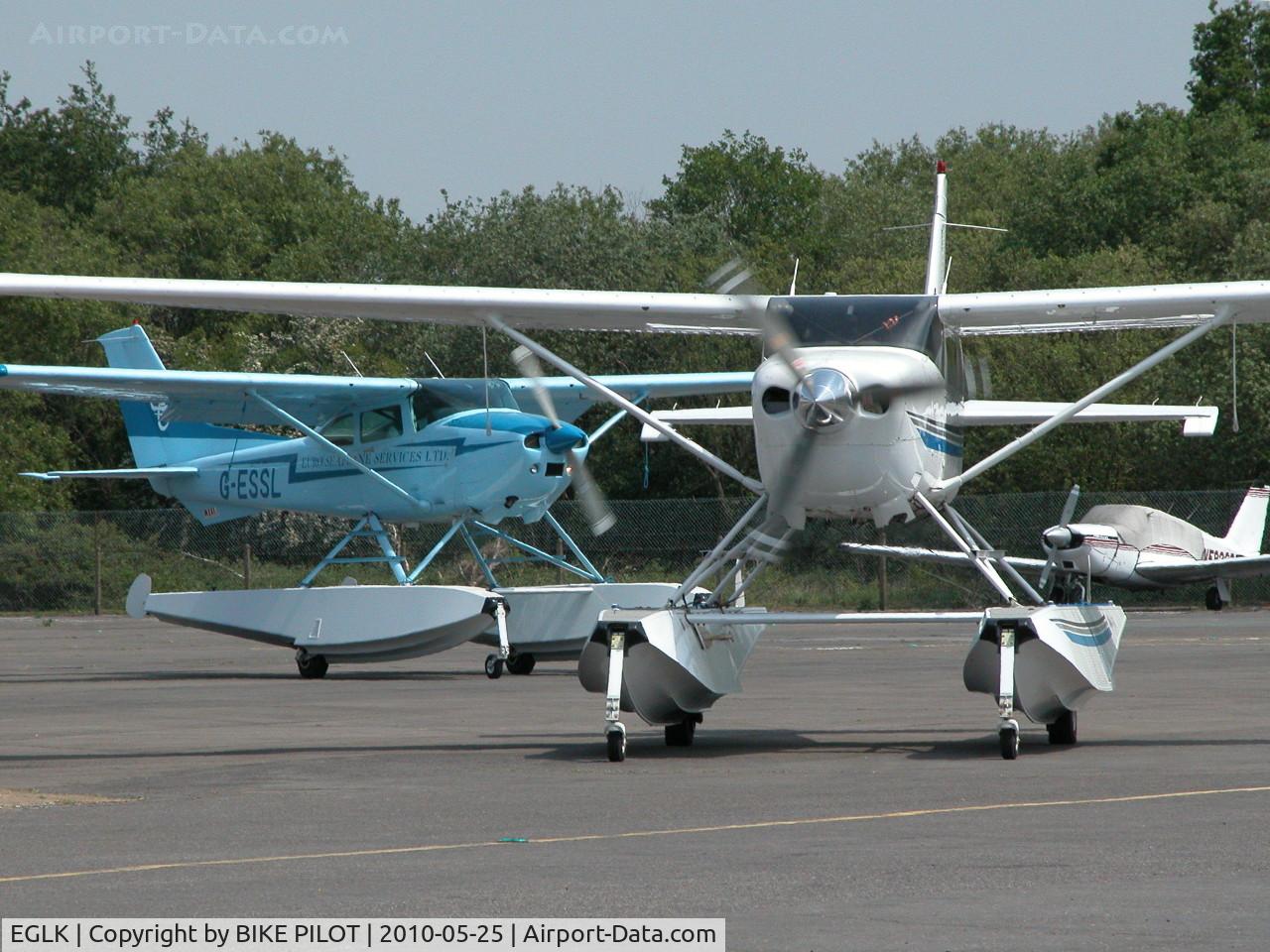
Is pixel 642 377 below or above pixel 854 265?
below

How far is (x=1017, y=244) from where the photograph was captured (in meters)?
53.0

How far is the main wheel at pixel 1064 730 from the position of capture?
1107 cm

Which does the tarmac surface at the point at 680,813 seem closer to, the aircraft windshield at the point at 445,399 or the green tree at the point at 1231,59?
the aircraft windshield at the point at 445,399

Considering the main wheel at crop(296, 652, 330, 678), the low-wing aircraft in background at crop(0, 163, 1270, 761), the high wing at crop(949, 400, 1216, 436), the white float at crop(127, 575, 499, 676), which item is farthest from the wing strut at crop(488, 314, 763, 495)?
the main wheel at crop(296, 652, 330, 678)

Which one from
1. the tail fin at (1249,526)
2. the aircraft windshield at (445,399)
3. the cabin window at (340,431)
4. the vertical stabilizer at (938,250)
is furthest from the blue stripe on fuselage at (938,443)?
the tail fin at (1249,526)

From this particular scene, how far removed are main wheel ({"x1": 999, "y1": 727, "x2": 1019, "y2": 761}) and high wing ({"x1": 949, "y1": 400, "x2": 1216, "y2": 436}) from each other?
2.48m

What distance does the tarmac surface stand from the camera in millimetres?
5711

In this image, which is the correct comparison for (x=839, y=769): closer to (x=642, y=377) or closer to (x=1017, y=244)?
(x=642, y=377)

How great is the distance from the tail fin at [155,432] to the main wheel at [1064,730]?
1445 cm

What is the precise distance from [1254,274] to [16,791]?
1307 inches

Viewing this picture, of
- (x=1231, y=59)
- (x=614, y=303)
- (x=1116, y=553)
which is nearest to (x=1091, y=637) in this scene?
(x=614, y=303)

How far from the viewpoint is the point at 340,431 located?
21688 mm

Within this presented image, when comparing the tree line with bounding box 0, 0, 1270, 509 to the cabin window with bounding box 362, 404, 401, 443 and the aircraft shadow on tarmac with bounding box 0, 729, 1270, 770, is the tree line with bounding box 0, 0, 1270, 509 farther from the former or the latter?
the aircraft shadow on tarmac with bounding box 0, 729, 1270, 770

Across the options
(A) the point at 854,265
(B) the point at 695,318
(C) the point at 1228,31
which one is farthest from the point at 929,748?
(C) the point at 1228,31
